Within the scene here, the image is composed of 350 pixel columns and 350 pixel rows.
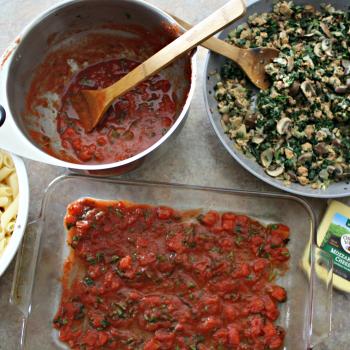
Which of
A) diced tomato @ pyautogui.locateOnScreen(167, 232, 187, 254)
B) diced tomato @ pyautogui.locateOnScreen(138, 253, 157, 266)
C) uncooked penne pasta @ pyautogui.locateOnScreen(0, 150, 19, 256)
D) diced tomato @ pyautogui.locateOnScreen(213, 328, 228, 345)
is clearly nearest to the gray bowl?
diced tomato @ pyautogui.locateOnScreen(167, 232, 187, 254)

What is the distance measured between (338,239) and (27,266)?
1.40m

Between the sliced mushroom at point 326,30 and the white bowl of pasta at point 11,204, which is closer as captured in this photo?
the white bowl of pasta at point 11,204

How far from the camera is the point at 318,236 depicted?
237cm

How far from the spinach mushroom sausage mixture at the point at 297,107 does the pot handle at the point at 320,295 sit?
0.33 metres

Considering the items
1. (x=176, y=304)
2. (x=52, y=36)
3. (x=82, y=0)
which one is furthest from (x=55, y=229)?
(x=82, y=0)

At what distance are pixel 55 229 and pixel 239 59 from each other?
3.67 feet

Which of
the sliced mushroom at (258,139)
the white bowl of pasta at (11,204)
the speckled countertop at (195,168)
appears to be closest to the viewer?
the white bowl of pasta at (11,204)

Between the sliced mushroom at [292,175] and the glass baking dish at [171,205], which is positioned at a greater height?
the sliced mushroom at [292,175]

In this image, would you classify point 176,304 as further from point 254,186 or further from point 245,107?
point 245,107

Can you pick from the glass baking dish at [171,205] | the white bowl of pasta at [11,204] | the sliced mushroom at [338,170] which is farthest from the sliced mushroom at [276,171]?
the white bowl of pasta at [11,204]

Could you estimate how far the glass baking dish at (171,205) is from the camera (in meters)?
2.28

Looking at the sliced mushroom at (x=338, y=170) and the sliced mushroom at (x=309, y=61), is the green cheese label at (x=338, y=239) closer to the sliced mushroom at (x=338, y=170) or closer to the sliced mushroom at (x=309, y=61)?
the sliced mushroom at (x=338, y=170)

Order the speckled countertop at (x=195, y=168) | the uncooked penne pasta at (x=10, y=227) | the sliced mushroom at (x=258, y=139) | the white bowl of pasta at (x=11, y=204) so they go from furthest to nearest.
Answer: the speckled countertop at (x=195, y=168) → the sliced mushroom at (x=258, y=139) → the uncooked penne pasta at (x=10, y=227) → the white bowl of pasta at (x=11, y=204)

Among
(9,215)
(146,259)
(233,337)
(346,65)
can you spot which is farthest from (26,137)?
(346,65)
